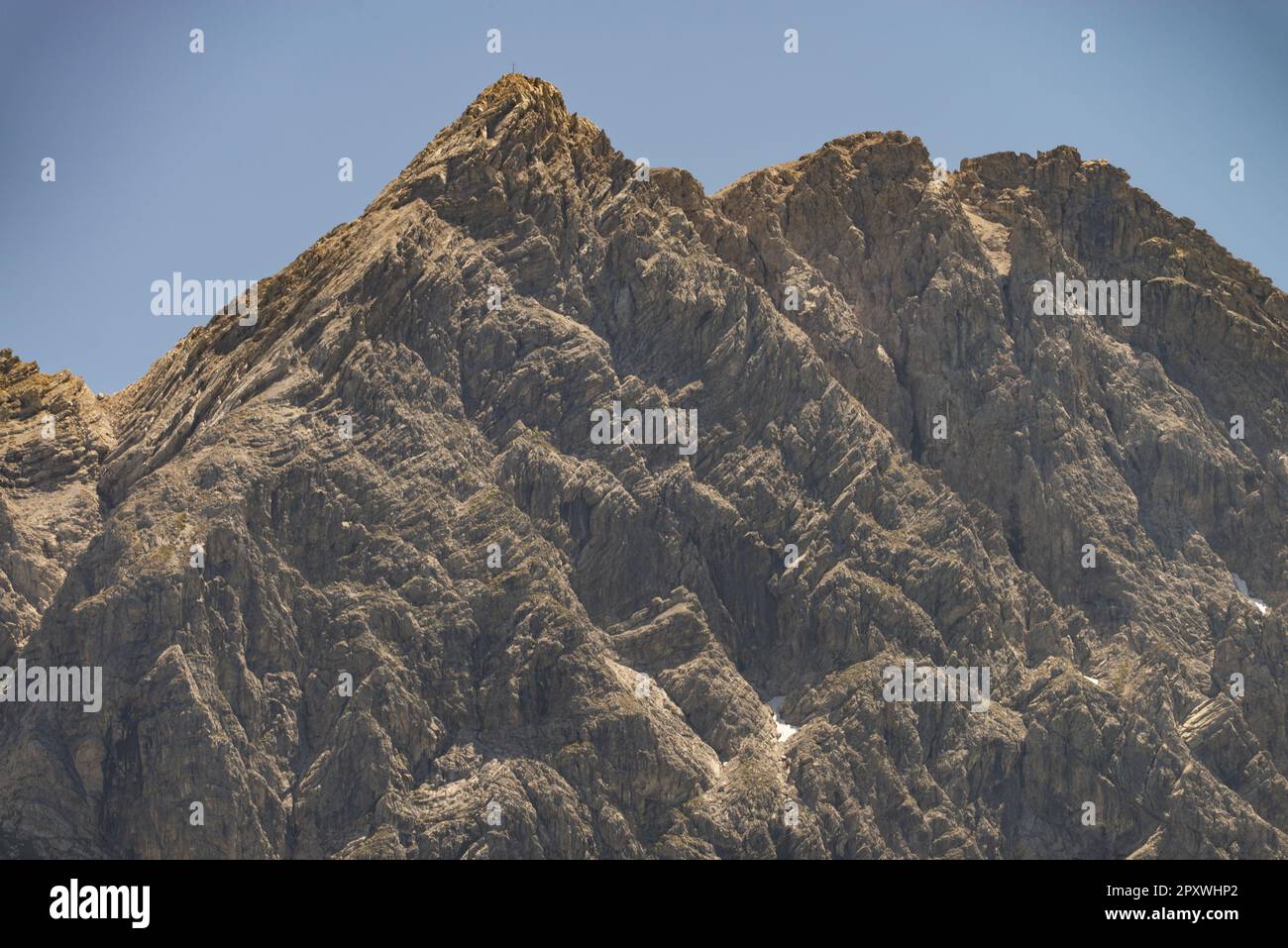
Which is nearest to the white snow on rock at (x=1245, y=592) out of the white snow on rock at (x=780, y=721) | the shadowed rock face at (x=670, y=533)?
the shadowed rock face at (x=670, y=533)

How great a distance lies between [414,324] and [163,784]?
3450 cm

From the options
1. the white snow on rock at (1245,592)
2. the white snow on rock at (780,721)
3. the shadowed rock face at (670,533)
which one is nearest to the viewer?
the shadowed rock face at (670,533)

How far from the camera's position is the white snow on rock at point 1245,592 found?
185500 mm

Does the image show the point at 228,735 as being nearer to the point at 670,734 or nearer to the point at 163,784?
the point at 163,784

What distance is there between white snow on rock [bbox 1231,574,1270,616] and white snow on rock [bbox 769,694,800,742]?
3272 centimetres

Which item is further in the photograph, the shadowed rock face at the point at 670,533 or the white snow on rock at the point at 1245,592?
the white snow on rock at the point at 1245,592

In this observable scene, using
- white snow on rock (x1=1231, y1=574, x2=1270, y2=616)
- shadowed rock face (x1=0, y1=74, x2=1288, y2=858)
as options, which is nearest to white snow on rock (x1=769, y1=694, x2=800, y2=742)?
shadowed rock face (x1=0, y1=74, x2=1288, y2=858)

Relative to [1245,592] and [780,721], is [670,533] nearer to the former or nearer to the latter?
[780,721]

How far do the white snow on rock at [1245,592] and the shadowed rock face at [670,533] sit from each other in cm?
123

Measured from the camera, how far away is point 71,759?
16062 cm

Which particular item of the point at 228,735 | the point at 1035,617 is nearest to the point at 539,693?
the point at 228,735

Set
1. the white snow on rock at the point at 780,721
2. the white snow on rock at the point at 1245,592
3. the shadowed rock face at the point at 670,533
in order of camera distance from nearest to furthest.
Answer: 1. the shadowed rock face at the point at 670,533
2. the white snow on rock at the point at 780,721
3. the white snow on rock at the point at 1245,592

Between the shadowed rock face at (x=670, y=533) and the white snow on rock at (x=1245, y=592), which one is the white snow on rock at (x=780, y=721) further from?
the white snow on rock at (x=1245, y=592)
